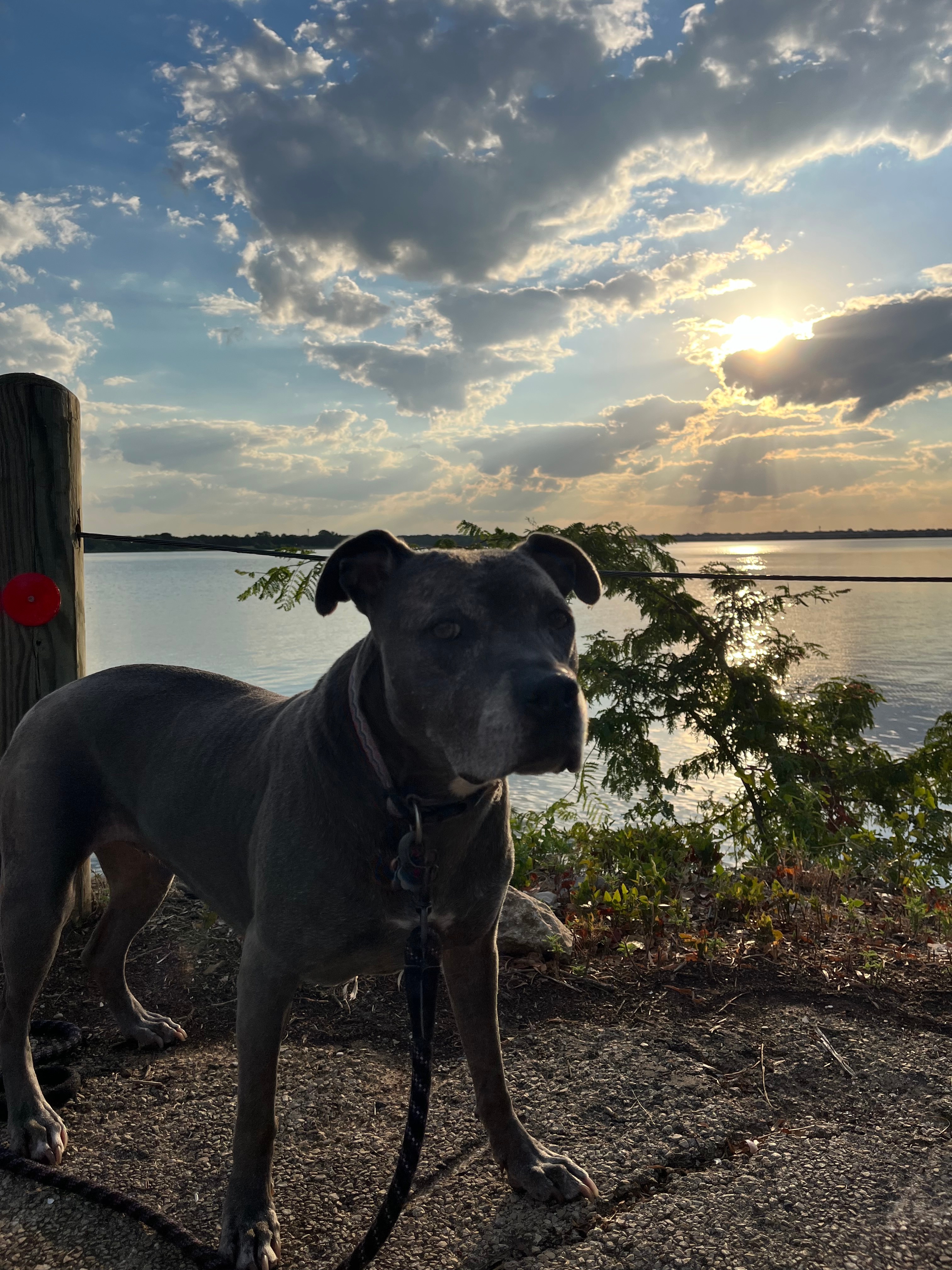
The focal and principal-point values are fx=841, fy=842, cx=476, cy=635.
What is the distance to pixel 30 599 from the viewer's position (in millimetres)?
4438

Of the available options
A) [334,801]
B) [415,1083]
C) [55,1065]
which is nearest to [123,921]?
[55,1065]

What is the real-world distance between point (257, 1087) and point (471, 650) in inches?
58.6

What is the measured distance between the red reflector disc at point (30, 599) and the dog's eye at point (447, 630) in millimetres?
3012

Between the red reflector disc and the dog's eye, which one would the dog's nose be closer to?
the dog's eye

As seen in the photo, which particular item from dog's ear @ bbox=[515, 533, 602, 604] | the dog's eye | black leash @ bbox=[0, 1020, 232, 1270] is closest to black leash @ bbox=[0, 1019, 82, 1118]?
black leash @ bbox=[0, 1020, 232, 1270]

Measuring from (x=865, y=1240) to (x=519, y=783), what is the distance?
1018 centimetres

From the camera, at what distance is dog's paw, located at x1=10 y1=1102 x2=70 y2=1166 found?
114 inches

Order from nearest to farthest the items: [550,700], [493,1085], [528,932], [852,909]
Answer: [550,700] < [493,1085] < [528,932] < [852,909]

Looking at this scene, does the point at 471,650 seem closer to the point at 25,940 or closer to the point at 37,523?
the point at 25,940

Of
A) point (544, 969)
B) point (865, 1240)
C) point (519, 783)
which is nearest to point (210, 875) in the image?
point (544, 969)

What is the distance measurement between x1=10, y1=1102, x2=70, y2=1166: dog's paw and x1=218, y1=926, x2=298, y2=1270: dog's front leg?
774 mm

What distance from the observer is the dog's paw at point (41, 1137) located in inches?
114

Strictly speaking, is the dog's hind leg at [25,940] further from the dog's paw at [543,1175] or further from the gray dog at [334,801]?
the dog's paw at [543,1175]

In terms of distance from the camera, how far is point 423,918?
8.07ft
